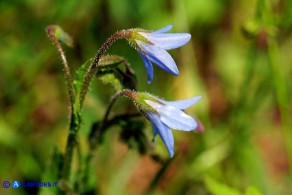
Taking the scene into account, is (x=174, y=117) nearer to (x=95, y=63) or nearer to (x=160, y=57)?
(x=160, y=57)

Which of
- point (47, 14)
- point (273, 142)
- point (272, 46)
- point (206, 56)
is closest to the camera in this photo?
point (272, 46)

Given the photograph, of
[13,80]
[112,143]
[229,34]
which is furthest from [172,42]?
[229,34]

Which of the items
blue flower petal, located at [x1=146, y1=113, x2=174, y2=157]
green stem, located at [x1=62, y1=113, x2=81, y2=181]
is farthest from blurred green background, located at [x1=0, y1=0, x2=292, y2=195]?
blue flower petal, located at [x1=146, y1=113, x2=174, y2=157]

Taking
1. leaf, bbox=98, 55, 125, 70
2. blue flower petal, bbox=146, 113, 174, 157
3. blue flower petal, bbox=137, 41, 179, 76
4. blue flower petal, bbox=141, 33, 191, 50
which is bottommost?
blue flower petal, bbox=146, 113, 174, 157

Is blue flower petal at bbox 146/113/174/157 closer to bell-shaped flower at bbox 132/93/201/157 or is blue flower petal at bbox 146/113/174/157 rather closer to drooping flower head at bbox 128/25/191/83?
bell-shaped flower at bbox 132/93/201/157

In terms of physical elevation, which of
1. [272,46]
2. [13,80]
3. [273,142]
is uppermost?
[13,80]

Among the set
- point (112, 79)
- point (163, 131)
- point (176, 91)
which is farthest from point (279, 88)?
point (163, 131)

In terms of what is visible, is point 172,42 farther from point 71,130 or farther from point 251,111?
point 251,111

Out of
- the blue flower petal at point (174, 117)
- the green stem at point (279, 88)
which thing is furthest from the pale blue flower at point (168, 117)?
the green stem at point (279, 88)
